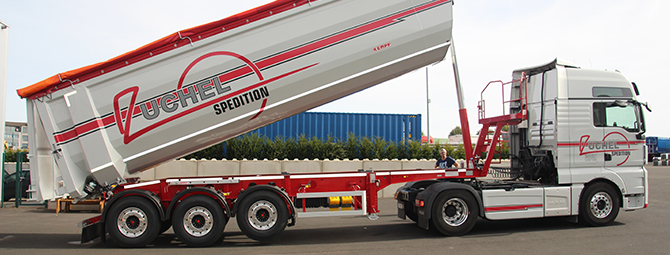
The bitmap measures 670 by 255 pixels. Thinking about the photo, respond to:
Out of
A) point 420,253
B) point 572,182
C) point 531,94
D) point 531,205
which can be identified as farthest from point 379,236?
point 531,94

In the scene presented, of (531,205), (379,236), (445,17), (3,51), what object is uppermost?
(3,51)

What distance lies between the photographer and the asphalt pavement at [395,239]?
6.31 m

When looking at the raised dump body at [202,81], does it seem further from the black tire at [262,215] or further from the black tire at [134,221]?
the black tire at [262,215]

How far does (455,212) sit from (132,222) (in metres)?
5.65

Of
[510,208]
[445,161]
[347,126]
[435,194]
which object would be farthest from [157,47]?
[347,126]

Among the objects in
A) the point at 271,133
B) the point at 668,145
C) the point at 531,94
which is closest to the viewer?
the point at 531,94

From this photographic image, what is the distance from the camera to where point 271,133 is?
1513cm

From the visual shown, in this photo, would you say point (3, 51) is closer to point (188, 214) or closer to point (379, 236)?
point (188, 214)

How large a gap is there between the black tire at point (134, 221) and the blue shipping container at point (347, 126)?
333 inches

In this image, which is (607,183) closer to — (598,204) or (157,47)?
(598,204)

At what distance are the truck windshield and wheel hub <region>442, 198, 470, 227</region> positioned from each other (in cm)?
324

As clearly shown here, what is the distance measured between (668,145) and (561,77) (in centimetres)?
4771

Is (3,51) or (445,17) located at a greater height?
(3,51)

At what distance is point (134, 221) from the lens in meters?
6.53
